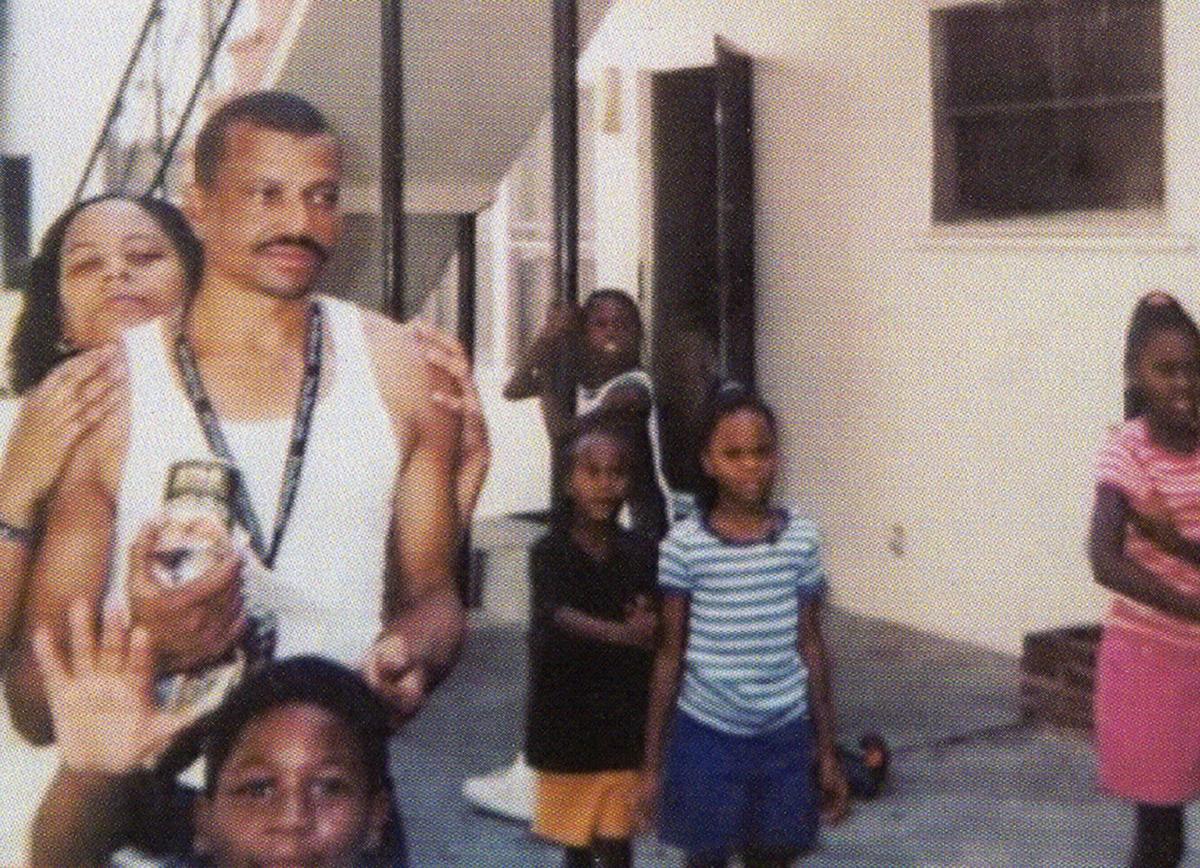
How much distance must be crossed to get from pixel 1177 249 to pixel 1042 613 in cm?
137

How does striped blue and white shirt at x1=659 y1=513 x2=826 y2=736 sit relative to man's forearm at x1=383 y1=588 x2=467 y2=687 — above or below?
below

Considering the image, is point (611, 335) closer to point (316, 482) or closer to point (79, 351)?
point (79, 351)

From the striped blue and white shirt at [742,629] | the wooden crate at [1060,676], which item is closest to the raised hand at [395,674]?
the striped blue and white shirt at [742,629]

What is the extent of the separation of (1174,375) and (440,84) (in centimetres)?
281

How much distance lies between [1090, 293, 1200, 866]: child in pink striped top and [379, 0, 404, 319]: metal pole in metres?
1.39

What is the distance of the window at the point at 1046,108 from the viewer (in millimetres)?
6652

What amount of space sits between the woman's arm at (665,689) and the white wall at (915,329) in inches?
128

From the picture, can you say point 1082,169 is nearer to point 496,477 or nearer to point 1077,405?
point 1077,405

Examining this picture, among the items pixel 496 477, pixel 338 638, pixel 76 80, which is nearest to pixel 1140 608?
pixel 338 638

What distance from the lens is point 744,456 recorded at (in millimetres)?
3729

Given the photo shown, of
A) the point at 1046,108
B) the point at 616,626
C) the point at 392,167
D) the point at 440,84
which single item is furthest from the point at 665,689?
the point at 1046,108

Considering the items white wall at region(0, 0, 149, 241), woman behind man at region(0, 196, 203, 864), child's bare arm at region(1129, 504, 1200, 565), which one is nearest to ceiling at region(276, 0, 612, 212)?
child's bare arm at region(1129, 504, 1200, 565)

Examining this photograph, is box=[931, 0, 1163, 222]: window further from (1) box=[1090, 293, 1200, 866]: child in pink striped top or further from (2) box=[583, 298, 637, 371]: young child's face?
(1) box=[1090, 293, 1200, 866]: child in pink striped top

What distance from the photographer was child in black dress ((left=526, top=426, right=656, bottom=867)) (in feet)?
13.2
